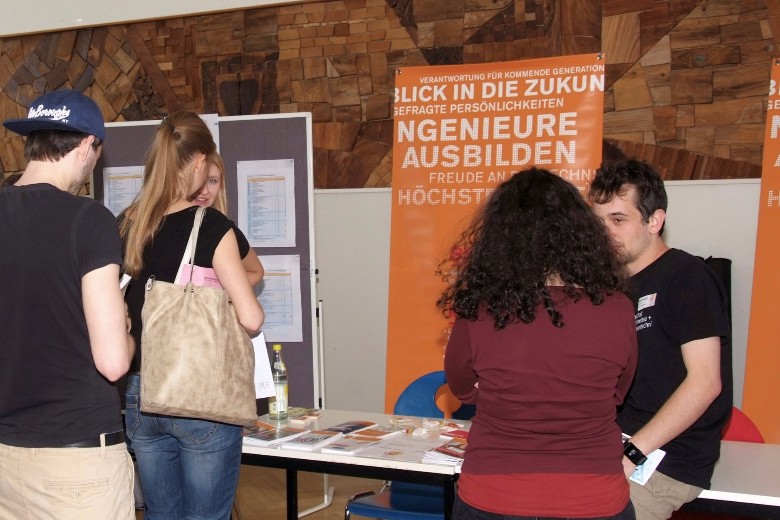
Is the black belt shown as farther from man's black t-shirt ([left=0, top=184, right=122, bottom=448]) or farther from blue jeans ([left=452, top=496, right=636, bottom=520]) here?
blue jeans ([left=452, top=496, right=636, bottom=520])

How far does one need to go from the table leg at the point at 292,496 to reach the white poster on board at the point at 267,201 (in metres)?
1.50

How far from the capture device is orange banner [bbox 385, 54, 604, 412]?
3.61 meters

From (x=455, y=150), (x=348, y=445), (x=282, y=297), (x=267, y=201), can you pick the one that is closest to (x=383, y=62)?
(x=455, y=150)

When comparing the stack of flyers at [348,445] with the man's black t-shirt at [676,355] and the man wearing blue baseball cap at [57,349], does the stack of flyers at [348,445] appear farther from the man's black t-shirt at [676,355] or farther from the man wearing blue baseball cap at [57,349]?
the man wearing blue baseball cap at [57,349]

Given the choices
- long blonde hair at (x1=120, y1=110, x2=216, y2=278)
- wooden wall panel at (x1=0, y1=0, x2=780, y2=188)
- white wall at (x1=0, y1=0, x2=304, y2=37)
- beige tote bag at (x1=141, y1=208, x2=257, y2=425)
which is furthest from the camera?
white wall at (x1=0, y1=0, x2=304, y2=37)

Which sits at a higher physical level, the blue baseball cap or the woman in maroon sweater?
the blue baseball cap

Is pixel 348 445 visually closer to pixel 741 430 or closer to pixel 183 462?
pixel 183 462

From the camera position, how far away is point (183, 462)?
1916mm

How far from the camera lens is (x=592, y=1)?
3996 mm

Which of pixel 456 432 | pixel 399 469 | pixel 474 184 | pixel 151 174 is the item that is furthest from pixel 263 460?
pixel 474 184

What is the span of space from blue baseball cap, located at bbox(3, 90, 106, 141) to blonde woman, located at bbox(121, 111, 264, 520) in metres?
0.42

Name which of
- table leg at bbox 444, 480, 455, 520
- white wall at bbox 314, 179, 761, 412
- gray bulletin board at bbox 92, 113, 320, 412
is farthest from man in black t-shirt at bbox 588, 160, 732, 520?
white wall at bbox 314, 179, 761, 412

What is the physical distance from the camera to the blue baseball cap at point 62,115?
1.52 m

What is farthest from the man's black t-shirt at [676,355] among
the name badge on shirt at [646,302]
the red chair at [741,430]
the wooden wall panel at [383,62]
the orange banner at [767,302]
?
the wooden wall panel at [383,62]
